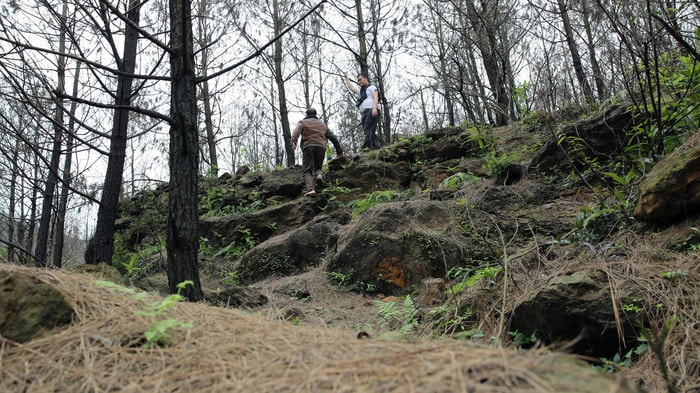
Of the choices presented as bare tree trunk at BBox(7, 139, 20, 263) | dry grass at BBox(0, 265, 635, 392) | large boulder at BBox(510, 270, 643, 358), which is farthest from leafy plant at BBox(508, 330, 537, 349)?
bare tree trunk at BBox(7, 139, 20, 263)

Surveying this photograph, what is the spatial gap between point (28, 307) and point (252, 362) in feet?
3.71

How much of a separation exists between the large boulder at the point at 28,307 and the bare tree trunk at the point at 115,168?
5197 millimetres

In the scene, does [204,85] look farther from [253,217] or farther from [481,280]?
[481,280]

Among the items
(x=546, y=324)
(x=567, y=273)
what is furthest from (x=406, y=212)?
(x=546, y=324)

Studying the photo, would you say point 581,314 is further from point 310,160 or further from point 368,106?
point 368,106

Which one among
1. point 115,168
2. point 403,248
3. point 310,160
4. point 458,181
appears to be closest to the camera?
point 403,248

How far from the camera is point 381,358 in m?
1.59

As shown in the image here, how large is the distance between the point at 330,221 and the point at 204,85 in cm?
1029

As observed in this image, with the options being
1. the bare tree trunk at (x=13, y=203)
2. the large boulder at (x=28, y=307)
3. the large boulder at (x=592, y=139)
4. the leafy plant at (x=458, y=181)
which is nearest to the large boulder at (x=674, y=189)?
the large boulder at (x=592, y=139)

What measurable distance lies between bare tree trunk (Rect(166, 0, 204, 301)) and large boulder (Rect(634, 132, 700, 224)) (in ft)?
14.4

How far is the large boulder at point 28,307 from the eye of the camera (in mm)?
1930

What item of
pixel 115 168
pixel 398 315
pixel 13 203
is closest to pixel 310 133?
pixel 115 168

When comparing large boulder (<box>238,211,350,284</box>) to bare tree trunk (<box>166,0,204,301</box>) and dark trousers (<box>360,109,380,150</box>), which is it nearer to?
bare tree trunk (<box>166,0,204,301</box>)

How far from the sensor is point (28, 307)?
6.55 ft
